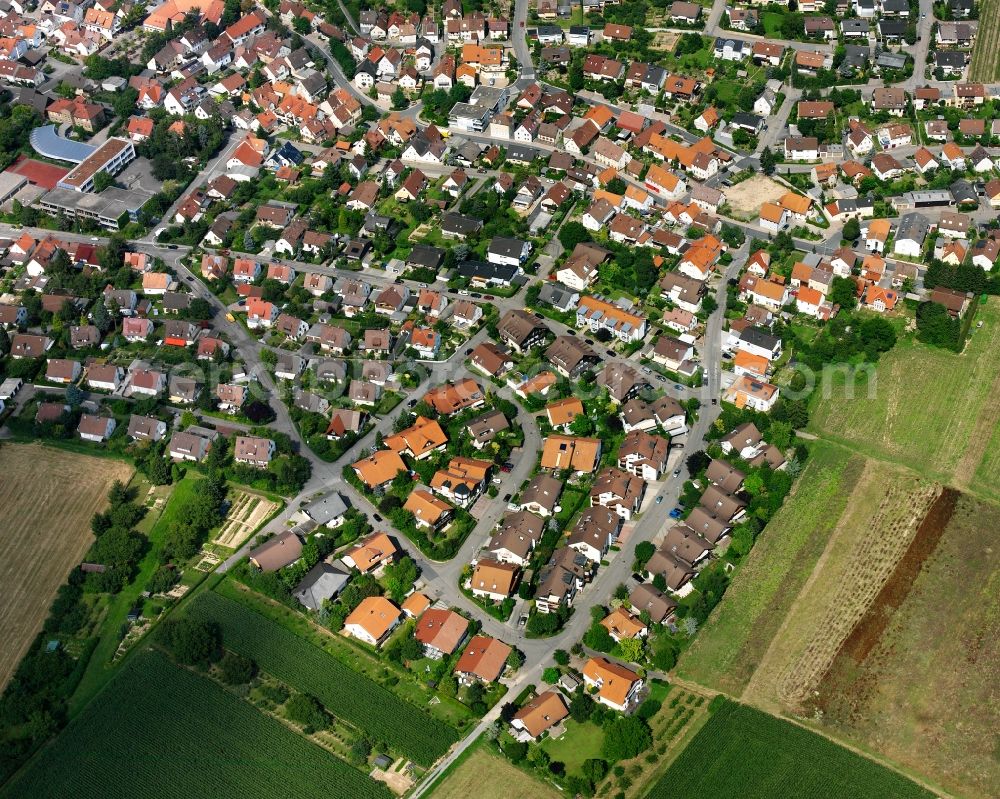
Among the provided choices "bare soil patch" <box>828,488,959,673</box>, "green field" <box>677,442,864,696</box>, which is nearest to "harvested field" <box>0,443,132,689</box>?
"green field" <box>677,442,864,696</box>

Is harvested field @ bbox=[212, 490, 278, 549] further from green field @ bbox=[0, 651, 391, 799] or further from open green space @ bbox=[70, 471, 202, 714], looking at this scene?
green field @ bbox=[0, 651, 391, 799]

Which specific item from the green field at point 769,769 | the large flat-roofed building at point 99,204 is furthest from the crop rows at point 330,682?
the large flat-roofed building at point 99,204

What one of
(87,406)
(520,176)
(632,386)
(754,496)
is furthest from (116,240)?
(754,496)

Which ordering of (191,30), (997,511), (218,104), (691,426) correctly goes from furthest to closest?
1. (191,30)
2. (218,104)
3. (691,426)
4. (997,511)

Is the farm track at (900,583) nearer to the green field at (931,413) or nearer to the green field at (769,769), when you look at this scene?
the green field at (931,413)

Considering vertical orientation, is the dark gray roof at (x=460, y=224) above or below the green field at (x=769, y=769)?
above

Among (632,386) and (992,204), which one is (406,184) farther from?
(992,204)

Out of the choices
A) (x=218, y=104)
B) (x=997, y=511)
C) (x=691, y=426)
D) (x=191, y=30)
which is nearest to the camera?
(x=997, y=511)
